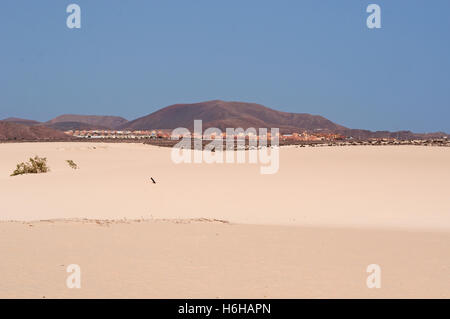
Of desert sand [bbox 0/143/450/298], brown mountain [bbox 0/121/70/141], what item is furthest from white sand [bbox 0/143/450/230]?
brown mountain [bbox 0/121/70/141]

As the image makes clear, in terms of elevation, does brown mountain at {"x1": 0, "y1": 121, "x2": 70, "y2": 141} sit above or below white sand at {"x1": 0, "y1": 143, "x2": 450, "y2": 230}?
above

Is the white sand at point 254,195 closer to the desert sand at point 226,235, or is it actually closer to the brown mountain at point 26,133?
the desert sand at point 226,235

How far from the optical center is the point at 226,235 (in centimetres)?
1142

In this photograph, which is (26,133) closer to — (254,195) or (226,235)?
(254,195)

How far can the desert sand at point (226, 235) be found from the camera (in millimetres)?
7590

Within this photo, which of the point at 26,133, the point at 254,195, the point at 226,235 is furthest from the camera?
the point at 26,133

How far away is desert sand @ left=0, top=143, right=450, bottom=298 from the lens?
7.59m

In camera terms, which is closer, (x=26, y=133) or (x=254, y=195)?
(x=254, y=195)

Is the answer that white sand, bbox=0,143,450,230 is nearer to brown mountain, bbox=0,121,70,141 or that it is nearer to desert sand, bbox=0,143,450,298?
desert sand, bbox=0,143,450,298

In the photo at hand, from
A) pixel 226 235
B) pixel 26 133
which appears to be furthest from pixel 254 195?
pixel 26 133

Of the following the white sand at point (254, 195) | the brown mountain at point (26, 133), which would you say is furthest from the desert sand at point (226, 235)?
the brown mountain at point (26, 133)

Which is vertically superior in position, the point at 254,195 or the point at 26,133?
the point at 26,133

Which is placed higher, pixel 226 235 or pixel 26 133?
pixel 26 133

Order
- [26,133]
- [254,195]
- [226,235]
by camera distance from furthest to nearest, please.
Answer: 1. [26,133]
2. [254,195]
3. [226,235]
